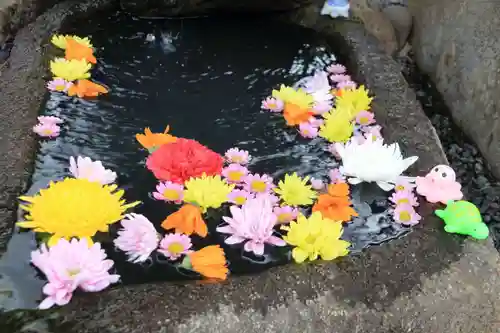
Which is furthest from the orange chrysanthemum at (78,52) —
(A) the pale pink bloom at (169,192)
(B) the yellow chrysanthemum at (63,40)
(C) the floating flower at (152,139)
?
(A) the pale pink bloom at (169,192)

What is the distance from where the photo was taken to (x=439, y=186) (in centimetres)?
251

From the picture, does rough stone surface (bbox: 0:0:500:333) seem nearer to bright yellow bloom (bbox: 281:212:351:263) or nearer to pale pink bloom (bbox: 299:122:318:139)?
bright yellow bloom (bbox: 281:212:351:263)

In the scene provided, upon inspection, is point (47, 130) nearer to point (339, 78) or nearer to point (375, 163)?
point (375, 163)

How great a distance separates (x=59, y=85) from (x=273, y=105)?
0.95m

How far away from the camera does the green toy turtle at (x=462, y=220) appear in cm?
228

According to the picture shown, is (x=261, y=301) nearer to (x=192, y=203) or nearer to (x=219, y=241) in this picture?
(x=219, y=241)


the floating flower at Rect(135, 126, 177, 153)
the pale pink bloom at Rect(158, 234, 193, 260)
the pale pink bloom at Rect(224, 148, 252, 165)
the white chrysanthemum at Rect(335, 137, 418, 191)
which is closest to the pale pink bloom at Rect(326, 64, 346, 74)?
the white chrysanthemum at Rect(335, 137, 418, 191)

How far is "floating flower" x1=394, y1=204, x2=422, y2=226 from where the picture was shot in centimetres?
238

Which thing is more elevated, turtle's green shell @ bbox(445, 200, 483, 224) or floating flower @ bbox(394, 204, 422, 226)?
turtle's green shell @ bbox(445, 200, 483, 224)

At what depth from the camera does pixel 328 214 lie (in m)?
2.38

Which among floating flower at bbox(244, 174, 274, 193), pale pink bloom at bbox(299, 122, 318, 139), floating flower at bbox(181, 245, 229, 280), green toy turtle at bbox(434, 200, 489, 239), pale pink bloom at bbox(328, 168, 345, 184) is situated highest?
floating flower at bbox(181, 245, 229, 280)

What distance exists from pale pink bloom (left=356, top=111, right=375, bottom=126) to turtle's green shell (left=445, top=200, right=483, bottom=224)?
69cm

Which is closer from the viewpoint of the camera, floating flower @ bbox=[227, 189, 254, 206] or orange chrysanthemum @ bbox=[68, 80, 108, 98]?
floating flower @ bbox=[227, 189, 254, 206]

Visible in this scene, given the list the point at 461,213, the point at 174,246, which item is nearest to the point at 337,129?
the point at 461,213
